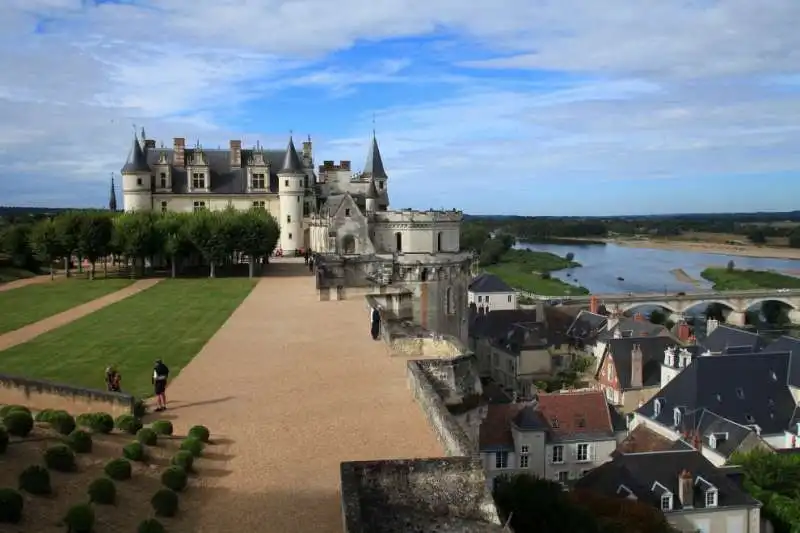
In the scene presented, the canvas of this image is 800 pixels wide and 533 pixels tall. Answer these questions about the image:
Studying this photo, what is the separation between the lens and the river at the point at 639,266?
92562 mm

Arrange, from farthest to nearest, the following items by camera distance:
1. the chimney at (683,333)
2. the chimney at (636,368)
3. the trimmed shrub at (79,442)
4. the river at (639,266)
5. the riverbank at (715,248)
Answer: the riverbank at (715,248)
the river at (639,266)
the chimney at (683,333)
the chimney at (636,368)
the trimmed shrub at (79,442)

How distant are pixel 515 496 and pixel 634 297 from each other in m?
Result: 56.3

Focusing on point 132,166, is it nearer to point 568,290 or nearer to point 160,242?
point 160,242

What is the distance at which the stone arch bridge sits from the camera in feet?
220

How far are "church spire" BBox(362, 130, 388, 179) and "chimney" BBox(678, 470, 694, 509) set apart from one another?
30.4 m

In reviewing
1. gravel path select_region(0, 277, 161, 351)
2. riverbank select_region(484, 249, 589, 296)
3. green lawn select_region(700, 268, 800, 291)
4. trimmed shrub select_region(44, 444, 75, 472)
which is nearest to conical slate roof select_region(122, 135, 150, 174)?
gravel path select_region(0, 277, 161, 351)

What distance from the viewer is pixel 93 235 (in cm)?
3756

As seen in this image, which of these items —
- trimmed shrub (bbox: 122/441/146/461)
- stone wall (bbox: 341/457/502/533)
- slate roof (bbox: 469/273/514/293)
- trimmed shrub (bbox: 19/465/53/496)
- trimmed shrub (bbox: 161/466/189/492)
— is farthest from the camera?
slate roof (bbox: 469/273/514/293)

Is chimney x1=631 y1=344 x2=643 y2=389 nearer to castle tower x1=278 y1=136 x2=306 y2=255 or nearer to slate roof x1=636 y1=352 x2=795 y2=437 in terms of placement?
slate roof x1=636 y1=352 x2=795 y2=437

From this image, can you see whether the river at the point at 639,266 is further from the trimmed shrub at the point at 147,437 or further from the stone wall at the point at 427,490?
the stone wall at the point at 427,490

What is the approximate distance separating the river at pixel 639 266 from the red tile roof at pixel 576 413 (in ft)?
191

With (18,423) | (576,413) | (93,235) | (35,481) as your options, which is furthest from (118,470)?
(93,235)

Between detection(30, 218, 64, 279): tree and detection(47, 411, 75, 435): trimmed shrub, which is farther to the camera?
detection(30, 218, 64, 279): tree

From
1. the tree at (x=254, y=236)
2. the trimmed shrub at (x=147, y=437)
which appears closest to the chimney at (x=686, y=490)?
the trimmed shrub at (x=147, y=437)
